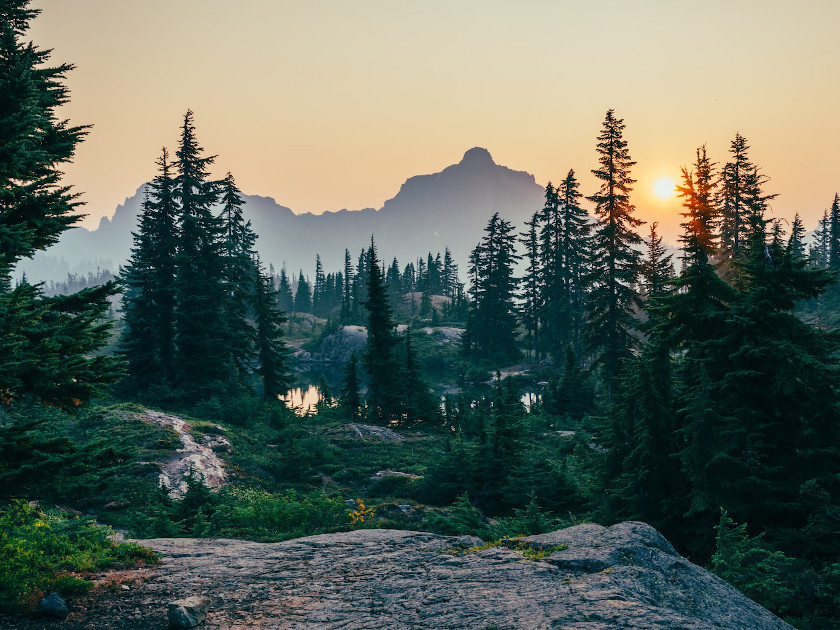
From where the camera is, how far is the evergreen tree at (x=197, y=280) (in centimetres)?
3234

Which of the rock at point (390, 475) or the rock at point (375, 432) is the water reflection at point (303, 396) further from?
the rock at point (390, 475)

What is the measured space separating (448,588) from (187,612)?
326cm

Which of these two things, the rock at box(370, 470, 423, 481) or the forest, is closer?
the forest

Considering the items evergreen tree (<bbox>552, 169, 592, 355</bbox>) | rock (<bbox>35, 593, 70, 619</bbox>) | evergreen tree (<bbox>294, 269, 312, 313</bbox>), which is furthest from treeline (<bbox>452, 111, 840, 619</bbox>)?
evergreen tree (<bbox>294, 269, 312, 313</bbox>)

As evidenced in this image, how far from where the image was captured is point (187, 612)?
231 inches

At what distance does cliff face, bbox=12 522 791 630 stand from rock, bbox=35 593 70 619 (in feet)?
0.56

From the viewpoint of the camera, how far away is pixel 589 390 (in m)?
36.6

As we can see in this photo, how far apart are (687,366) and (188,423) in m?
20.7

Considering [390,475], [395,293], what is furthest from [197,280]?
[395,293]

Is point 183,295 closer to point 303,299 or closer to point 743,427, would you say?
point 743,427

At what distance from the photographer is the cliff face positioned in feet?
18.3

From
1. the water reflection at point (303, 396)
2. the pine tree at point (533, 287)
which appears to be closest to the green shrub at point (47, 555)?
the water reflection at point (303, 396)

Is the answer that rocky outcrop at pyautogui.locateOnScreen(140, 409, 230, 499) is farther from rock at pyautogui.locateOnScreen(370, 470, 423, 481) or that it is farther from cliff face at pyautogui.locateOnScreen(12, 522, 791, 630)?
cliff face at pyautogui.locateOnScreen(12, 522, 791, 630)

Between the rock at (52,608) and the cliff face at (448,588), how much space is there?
172mm
